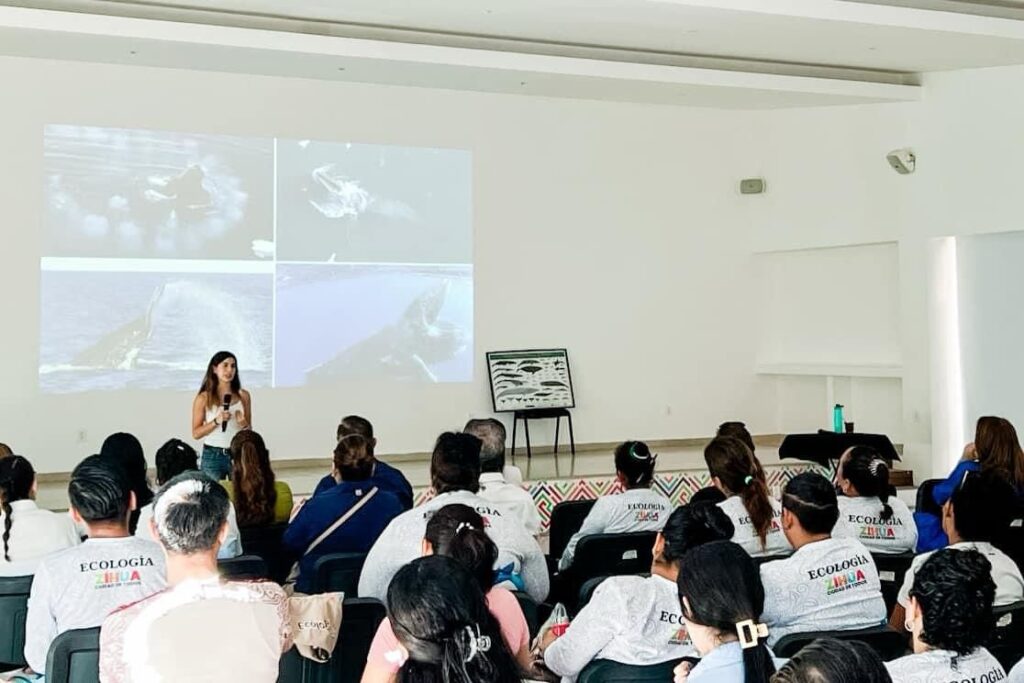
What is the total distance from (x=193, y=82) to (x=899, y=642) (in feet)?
25.0

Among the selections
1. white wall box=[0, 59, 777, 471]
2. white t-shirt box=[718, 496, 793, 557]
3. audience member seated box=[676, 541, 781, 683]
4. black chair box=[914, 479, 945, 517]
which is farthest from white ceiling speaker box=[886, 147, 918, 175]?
audience member seated box=[676, 541, 781, 683]

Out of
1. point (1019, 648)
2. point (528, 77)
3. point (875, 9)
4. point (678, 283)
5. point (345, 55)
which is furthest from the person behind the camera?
point (678, 283)

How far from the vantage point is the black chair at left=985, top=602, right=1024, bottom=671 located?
2682 millimetres

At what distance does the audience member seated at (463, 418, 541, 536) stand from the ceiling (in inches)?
125

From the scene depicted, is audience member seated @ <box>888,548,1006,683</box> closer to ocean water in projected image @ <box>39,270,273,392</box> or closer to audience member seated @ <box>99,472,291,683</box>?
audience member seated @ <box>99,472,291,683</box>

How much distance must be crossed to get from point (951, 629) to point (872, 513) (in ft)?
5.47

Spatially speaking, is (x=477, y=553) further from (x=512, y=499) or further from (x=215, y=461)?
(x=215, y=461)

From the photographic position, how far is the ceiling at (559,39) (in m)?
6.53

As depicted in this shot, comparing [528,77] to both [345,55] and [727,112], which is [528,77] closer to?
[345,55]

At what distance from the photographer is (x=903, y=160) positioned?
340 inches

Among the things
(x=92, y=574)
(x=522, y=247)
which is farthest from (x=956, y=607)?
(x=522, y=247)

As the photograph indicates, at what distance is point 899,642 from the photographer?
2.55 m

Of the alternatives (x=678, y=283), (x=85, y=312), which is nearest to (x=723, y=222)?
(x=678, y=283)

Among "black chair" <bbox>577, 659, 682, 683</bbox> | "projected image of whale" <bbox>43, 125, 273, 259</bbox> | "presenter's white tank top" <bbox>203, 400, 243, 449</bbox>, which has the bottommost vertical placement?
"black chair" <bbox>577, 659, 682, 683</bbox>
